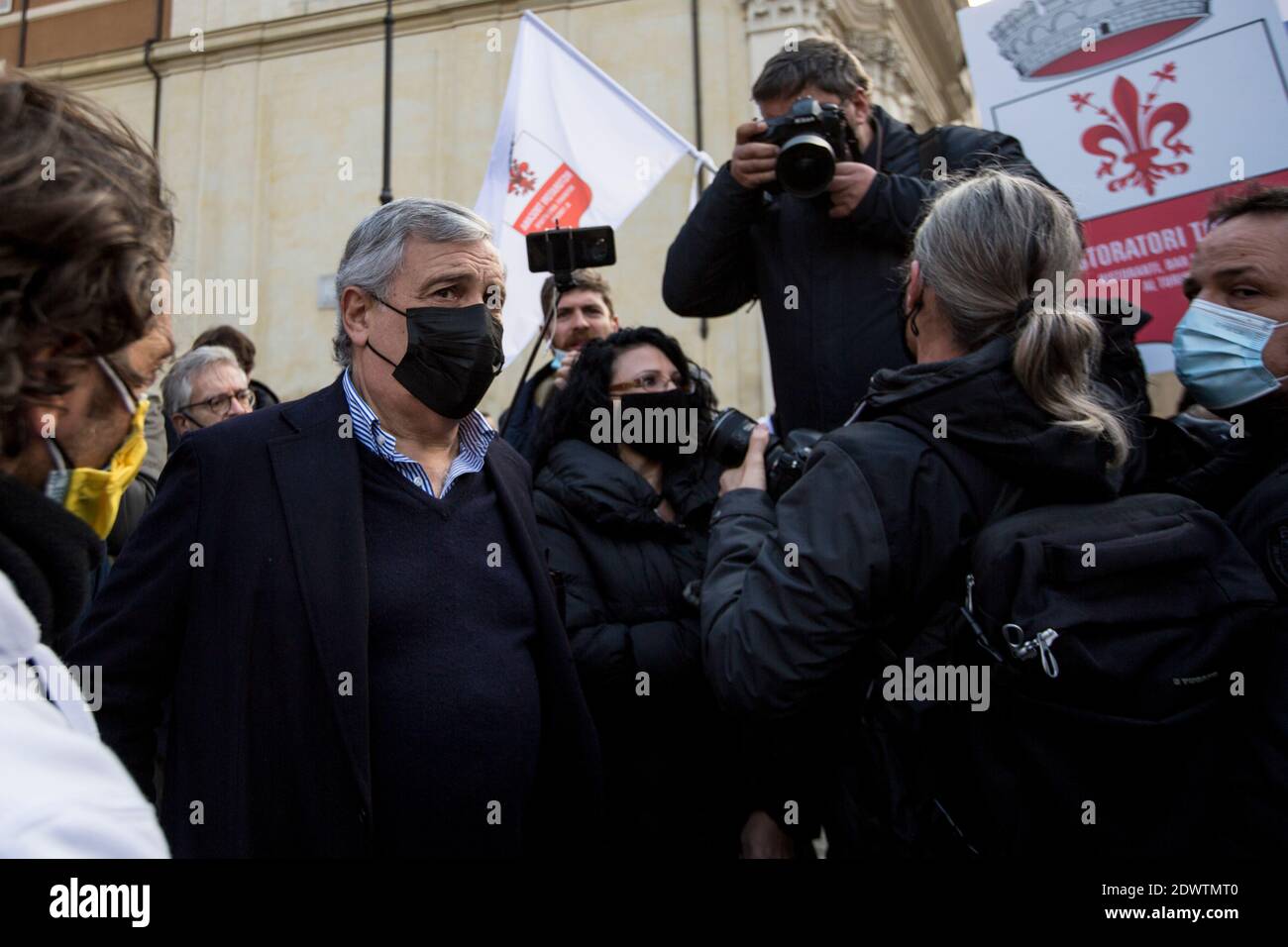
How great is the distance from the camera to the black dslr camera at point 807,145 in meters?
2.71

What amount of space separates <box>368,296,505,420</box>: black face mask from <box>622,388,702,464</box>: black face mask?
805 millimetres

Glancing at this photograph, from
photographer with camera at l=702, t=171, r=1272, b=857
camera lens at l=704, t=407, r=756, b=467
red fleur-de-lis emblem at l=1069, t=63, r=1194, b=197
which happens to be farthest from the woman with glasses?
red fleur-de-lis emblem at l=1069, t=63, r=1194, b=197

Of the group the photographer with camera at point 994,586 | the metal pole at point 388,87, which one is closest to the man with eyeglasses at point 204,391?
the photographer with camera at point 994,586

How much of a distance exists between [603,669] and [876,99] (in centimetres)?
1012

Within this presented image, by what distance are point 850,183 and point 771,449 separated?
80 cm

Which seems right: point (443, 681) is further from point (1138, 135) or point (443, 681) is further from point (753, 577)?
point (1138, 135)

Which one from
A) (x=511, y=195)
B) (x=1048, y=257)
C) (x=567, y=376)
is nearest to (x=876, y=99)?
(x=511, y=195)

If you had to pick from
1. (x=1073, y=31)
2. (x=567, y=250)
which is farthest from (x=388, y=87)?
(x=1073, y=31)

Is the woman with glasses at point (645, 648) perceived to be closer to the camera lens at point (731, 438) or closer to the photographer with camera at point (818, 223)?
the camera lens at point (731, 438)

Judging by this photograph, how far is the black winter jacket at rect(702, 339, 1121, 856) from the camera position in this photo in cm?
189

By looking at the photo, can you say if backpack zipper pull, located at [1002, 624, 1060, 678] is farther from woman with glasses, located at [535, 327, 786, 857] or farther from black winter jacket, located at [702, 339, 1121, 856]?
woman with glasses, located at [535, 327, 786, 857]

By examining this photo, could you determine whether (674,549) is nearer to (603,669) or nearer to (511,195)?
A: (603,669)
